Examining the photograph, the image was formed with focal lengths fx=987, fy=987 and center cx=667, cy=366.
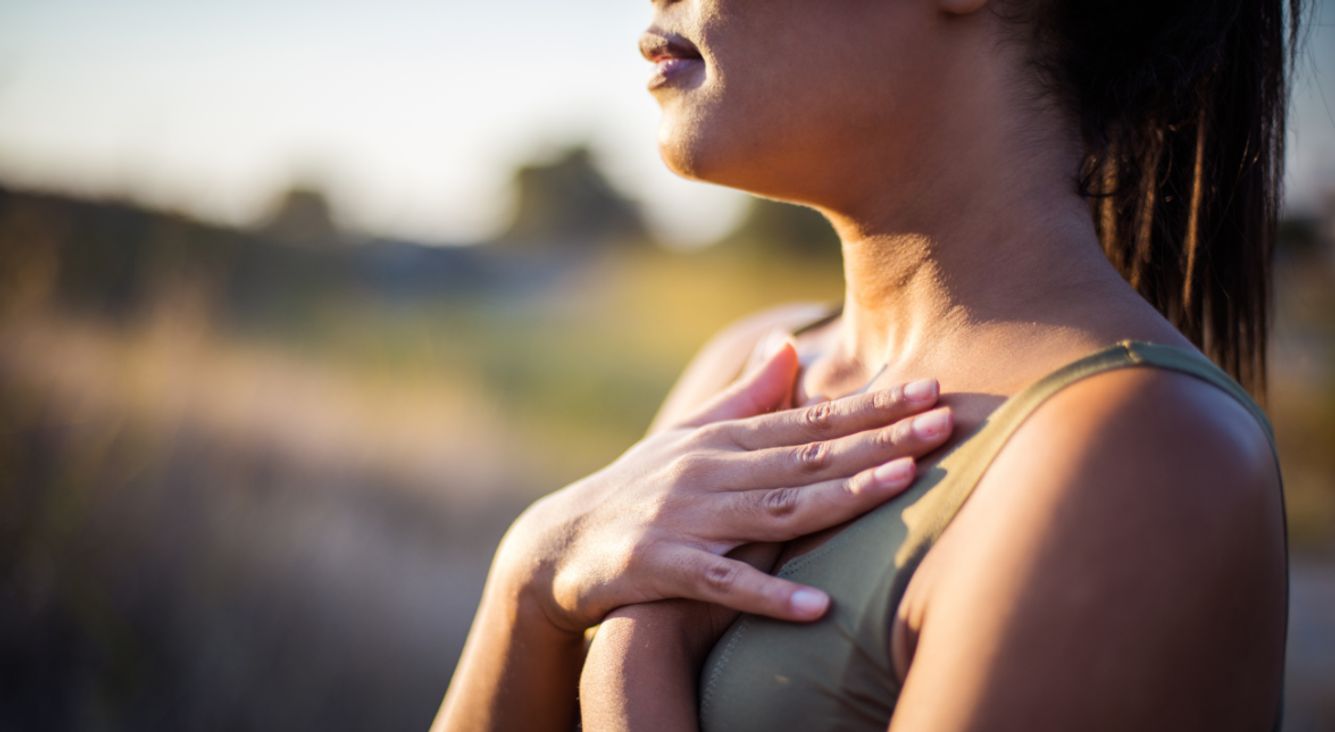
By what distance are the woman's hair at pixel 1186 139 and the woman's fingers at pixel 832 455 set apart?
51 centimetres

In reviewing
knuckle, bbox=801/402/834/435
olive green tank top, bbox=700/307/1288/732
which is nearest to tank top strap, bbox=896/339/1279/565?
olive green tank top, bbox=700/307/1288/732

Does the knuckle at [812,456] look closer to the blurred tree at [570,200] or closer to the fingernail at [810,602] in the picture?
the fingernail at [810,602]

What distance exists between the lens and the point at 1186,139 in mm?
1667

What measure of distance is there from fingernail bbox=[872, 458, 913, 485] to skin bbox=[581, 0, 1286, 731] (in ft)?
0.32

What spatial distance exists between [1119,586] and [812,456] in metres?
0.46

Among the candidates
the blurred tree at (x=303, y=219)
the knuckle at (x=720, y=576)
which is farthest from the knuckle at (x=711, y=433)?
the blurred tree at (x=303, y=219)

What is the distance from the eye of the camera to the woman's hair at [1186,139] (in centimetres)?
151

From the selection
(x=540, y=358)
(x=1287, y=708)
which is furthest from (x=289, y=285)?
(x=1287, y=708)

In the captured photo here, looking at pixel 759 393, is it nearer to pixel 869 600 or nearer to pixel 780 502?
pixel 780 502

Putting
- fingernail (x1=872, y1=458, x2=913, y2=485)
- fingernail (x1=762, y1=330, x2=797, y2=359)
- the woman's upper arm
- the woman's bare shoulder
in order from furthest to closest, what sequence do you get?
1. the woman's bare shoulder
2. fingernail (x1=762, y1=330, x2=797, y2=359)
3. fingernail (x1=872, y1=458, x2=913, y2=485)
4. the woman's upper arm

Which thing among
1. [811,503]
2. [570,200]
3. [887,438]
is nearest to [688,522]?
[811,503]

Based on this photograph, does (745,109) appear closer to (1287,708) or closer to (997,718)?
(997,718)

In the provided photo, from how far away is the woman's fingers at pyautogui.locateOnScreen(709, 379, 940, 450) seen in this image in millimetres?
1369

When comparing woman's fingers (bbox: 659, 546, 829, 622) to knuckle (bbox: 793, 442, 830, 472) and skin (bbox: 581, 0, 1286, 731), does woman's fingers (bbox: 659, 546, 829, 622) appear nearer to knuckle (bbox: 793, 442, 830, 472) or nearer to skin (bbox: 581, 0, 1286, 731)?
skin (bbox: 581, 0, 1286, 731)
